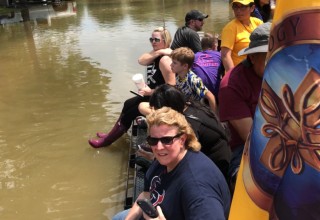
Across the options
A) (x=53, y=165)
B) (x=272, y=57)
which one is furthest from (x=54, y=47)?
(x=272, y=57)

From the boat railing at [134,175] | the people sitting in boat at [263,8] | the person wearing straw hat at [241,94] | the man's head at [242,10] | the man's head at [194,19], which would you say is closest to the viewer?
the person wearing straw hat at [241,94]

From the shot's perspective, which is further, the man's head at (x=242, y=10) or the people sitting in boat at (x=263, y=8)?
the people sitting in boat at (x=263, y=8)

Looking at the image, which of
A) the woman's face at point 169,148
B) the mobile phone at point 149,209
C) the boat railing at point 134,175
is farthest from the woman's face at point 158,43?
the mobile phone at point 149,209

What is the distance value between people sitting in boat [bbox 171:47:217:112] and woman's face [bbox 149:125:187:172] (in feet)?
5.64

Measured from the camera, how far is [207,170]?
2.05 metres

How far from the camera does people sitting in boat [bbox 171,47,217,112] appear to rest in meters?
3.92

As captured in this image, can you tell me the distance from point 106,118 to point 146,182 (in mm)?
4233

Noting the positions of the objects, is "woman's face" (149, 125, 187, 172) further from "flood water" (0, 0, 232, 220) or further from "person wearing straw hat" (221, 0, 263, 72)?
"flood water" (0, 0, 232, 220)

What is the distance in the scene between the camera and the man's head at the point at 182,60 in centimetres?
390

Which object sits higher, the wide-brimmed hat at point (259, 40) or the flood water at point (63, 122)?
the wide-brimmed hat at point (259, 40)

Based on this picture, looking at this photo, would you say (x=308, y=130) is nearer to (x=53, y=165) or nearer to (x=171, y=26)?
(x=53, y=165)

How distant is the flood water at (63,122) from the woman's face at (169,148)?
7.00ft

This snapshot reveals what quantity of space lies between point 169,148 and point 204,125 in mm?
952

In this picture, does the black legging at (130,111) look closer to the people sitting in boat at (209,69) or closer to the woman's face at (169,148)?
the people sitting in boat at (209,69)
